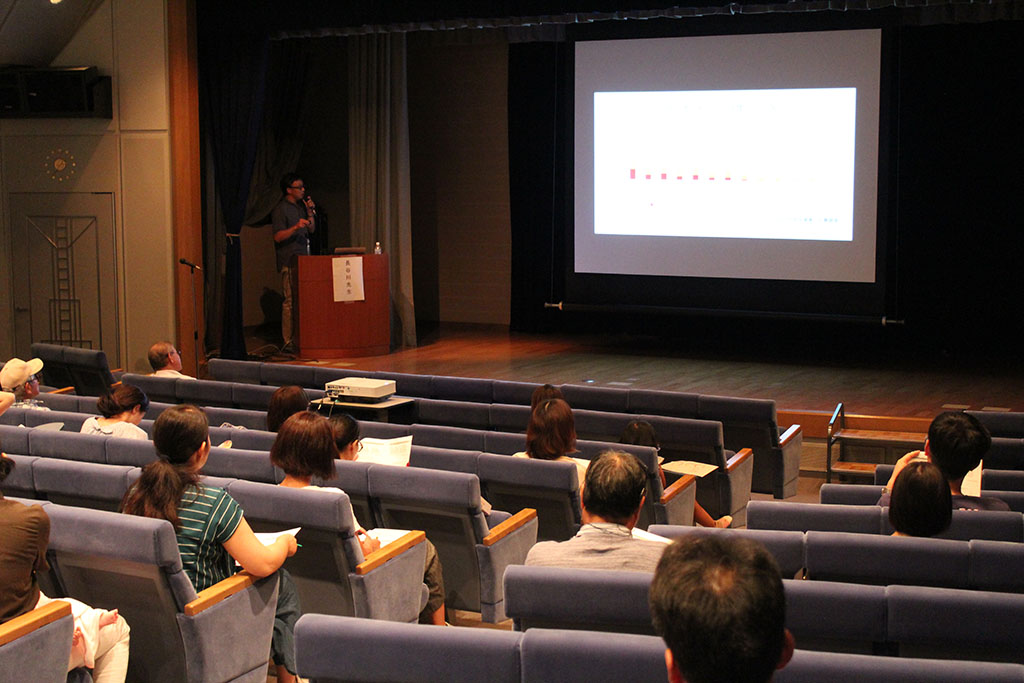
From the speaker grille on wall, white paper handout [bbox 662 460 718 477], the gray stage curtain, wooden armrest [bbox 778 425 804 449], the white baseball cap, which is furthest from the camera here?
the gray stage curtain

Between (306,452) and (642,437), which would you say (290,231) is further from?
(306,452)

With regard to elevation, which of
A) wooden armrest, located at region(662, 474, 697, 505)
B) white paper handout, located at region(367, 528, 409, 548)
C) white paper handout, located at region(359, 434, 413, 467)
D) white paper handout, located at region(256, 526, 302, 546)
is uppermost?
white paper handout, located at region(359, 434, 413, 467)

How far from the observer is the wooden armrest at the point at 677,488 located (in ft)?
14.7

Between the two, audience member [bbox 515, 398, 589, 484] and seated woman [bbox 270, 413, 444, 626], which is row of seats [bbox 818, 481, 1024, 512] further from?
seated woman [bbox 270, 413, 444, 626]

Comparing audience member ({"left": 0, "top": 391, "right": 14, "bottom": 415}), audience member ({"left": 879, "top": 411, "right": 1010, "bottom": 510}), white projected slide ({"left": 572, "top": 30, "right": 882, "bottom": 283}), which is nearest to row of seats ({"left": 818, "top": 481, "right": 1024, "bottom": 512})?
audience member ({"left": 879, "top": 411, "right": 1010, "bottom": 510})

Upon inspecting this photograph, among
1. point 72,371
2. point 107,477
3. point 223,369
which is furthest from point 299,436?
point 72,371

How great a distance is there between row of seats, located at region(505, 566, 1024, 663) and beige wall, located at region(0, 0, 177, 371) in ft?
25.2

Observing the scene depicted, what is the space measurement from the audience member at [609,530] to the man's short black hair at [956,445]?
1.36 metres

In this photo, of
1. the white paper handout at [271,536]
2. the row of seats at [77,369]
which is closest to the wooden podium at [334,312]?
the row of seats at [77,369]

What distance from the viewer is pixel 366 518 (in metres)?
3.99

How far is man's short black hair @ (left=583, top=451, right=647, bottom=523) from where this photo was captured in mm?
2863

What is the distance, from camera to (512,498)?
435 centimetres

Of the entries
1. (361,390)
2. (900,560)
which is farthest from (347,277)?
(900,560)

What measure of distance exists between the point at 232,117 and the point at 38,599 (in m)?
7.61
